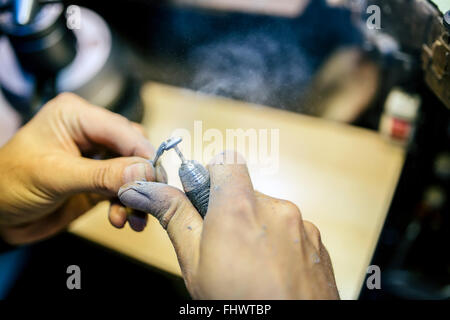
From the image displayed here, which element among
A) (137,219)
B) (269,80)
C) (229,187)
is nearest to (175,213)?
(229,187)

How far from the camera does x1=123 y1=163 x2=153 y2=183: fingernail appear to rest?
653mm

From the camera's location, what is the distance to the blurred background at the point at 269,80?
92cm

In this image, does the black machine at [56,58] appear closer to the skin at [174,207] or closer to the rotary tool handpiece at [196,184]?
the skin at [174,207]

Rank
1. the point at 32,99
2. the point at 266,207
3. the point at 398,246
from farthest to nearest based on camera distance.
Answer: the point at 398,246, the point at 32,99, the point at 266,207

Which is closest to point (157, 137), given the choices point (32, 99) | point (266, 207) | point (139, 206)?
point (32, 99)

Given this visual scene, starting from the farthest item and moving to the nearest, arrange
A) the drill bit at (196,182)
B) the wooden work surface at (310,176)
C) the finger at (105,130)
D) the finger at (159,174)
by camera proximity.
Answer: the wooden work surface at (310,176), the finger at (105,130), the finger at (159,174), the drill bit at (196,182)

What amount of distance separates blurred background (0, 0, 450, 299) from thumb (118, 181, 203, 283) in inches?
13.6

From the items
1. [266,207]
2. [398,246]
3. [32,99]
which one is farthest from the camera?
[398,246]

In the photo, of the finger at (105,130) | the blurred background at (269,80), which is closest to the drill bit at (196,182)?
the finger at (105,130)

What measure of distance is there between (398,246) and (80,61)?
1186 millimetres

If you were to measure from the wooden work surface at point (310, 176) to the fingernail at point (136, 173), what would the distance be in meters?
0.16
